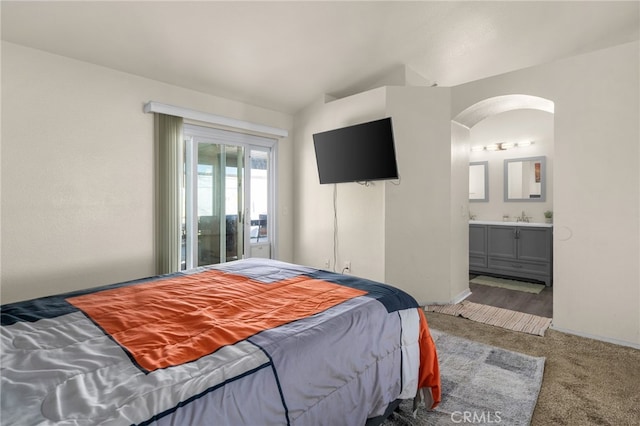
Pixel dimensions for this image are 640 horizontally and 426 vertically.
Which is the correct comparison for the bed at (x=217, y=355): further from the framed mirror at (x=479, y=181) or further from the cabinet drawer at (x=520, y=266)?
the framed mirror at (x=479, y=181)

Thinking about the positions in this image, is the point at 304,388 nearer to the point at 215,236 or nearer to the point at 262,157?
the point at 215,236

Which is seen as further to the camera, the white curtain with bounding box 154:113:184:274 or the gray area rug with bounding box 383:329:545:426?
the white curtain with bounding box 154:113:184:274

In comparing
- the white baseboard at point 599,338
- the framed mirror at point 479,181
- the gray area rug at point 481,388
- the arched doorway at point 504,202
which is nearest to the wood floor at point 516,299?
the arched doorway at point 504,202

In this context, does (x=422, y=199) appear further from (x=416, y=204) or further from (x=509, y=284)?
(x=509, y=284)

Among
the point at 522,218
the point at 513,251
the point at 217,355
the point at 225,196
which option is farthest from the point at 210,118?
the point at 522,218

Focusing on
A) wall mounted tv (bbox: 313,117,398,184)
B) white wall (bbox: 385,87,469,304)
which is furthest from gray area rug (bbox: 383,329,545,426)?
wall mounted tv (bbox: 313,117,398,184)

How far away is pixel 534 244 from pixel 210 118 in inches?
182

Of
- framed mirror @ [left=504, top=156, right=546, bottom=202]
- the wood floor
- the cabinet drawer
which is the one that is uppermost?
framed mirror @ [left=504, top=156, right=546, bottom=202]

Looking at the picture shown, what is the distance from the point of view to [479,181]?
565 centimetres

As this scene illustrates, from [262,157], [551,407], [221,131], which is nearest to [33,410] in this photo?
[551,407]

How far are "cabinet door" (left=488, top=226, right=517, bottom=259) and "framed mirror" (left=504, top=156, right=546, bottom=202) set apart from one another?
0.66 metres

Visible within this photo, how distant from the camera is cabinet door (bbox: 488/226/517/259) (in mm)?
4822

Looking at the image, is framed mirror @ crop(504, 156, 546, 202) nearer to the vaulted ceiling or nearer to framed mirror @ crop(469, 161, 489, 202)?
framed mirror @ crop(469, 161, 489, 202)

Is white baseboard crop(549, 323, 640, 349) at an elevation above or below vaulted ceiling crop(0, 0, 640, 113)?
below
